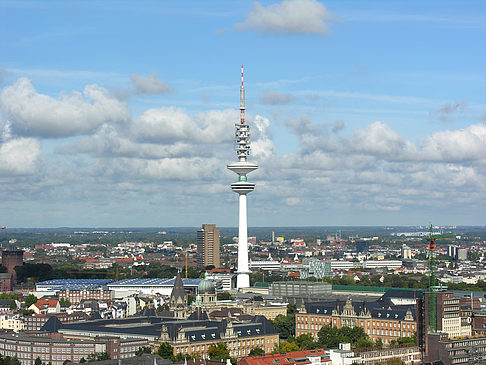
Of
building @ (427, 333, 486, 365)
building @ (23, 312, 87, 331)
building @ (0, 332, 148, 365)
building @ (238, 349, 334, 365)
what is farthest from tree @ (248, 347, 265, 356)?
building @ (23, 312, 87, 331)

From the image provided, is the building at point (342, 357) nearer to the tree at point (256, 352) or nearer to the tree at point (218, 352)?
the tree at point (256, 352)

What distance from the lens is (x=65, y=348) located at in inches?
5817

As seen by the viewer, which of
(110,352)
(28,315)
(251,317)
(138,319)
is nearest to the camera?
(110,352)

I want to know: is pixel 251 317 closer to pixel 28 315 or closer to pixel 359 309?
pixel 359 309

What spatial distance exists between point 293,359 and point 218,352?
14090 mm

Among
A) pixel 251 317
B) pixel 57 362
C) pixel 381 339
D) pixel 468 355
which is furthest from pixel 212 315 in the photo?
pixel 468 355

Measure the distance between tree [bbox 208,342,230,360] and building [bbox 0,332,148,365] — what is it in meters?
10.7

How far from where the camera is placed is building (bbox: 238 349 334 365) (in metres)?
134

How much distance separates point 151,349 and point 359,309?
48117 mm

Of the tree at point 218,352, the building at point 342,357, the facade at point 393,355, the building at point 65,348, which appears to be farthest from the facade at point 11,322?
the facade at point 393,355

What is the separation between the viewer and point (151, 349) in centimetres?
14625

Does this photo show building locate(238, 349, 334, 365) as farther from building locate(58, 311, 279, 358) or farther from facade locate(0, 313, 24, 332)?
facade locate(0, 313, 24, 332)

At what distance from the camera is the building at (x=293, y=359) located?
13375 centimetres

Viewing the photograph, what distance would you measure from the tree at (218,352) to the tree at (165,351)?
605cm
